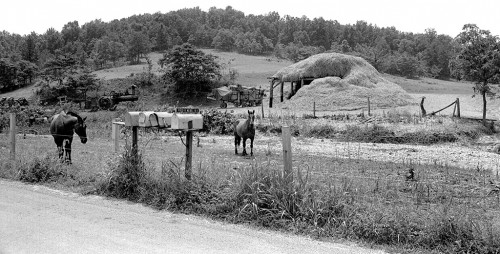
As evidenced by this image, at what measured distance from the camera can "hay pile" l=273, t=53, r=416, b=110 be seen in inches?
1182

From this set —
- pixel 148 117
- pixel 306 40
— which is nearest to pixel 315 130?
pixel 148 117

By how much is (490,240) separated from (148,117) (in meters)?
5.56

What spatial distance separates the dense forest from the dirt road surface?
50856 mm

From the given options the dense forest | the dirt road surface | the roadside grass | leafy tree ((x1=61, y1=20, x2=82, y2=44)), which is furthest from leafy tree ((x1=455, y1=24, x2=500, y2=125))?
leafy tree ((x1=61, y1=20, x2=82, y2=44))

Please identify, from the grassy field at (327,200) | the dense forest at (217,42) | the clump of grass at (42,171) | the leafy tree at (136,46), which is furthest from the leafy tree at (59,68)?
the clump of grass at (42,171)

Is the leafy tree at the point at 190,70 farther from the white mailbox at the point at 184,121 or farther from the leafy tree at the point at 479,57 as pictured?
the white mailbox at the point at 184,121

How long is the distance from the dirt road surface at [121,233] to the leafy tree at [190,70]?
36.4 m

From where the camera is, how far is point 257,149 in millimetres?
17141

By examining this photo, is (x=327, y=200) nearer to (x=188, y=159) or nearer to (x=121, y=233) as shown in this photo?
(x=188, y=159)

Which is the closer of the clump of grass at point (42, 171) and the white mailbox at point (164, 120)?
the white mailbox at point (164, 120)

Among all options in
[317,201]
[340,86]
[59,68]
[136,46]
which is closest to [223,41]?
[136,46]

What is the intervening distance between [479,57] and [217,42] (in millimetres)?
92028

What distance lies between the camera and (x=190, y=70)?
43.3 m

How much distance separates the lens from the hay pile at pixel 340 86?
1182 inches
